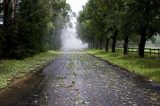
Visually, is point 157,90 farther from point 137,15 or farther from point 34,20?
point 34,20

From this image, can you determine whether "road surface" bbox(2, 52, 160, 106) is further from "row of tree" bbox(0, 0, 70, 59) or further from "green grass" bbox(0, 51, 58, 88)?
"row of tree" bbox(0, 0, 70, 59)

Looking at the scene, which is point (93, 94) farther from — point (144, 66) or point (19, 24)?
point (19, 24)

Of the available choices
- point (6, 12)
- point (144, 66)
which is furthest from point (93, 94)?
point (6, 12)

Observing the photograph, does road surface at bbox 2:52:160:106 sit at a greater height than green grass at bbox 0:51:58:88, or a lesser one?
lesser

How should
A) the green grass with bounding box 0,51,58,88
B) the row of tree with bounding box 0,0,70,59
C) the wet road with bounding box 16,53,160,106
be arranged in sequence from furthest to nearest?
the row of tree with bounding box 0,0,70,59 < the green grass with bounding box 0,51,58,88 < the wet road with bounding box 16,53,160,106

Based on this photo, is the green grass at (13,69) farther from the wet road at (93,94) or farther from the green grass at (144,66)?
the green grass at (144,66)

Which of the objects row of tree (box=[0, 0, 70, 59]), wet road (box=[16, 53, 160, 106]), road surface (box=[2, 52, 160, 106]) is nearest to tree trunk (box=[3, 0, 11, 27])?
row of tree (box=[0, 0, 70, 59])

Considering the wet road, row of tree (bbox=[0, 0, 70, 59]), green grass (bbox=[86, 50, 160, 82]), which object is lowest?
the wet road

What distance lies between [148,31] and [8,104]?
30.5 metres

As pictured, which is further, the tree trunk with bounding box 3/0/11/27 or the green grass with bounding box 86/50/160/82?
the tree trunk with bounding box 3/0/11/27

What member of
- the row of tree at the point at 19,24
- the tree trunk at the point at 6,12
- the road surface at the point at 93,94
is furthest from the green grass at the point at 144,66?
the tree trunk at the point at 6,12

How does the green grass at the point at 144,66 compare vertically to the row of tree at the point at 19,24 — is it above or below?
below

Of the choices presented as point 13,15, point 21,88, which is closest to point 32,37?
point 13,15

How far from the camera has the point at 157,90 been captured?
15.7 m
